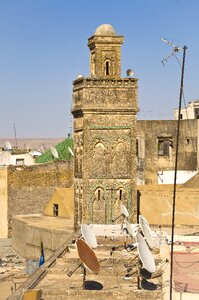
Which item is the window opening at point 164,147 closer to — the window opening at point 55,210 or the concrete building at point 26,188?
the concrete building at point 26,188

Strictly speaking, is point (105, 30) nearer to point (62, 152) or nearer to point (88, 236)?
point (88, 236)

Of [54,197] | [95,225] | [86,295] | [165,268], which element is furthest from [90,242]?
[54,197]

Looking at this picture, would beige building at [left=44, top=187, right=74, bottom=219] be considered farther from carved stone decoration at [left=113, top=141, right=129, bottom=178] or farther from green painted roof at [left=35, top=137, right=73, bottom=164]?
green painted roof at [left=35, top=137, right=73, bottom=164]

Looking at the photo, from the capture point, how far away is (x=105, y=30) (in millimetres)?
28062

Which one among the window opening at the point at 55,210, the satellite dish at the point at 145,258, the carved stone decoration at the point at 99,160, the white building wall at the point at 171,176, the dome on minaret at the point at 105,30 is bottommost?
the window opening at the point at 55,210

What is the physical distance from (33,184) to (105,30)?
1143cm

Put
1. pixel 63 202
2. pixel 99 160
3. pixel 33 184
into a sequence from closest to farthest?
pixel 99 160
pixel 63 202
pixel 33 184

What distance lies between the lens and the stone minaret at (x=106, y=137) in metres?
27.4

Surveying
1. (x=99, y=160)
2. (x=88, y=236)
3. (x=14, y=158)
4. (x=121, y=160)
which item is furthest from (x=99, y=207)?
(x=14, y=158)

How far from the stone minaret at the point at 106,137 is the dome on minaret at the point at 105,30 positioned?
4 cm

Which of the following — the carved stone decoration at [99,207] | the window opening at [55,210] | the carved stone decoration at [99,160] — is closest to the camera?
the carved stone decoration at [99,160]

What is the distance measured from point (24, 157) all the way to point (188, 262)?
3459 cm

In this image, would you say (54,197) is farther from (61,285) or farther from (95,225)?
(61,285)

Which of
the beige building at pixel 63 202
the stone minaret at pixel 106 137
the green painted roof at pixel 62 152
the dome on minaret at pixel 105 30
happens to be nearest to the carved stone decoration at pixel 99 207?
the stone minaret at pixel 106 137
